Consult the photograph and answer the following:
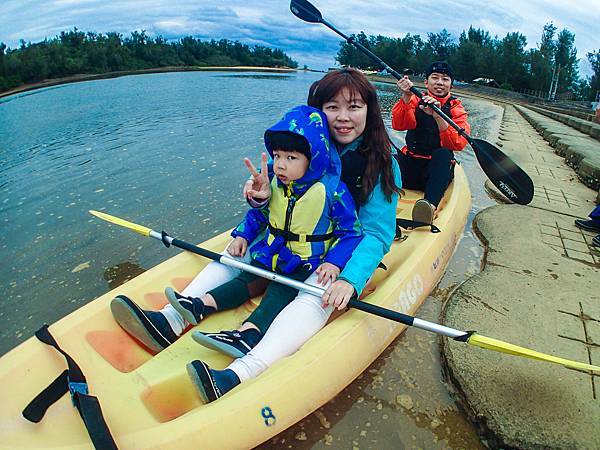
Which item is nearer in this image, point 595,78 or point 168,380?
point 168,380

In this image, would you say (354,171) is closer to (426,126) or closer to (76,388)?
(76,388)

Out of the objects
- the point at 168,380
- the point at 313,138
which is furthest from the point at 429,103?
the point at 168,380

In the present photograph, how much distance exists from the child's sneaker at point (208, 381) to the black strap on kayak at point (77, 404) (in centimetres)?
31

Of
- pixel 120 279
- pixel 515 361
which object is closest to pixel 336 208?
pixel 515 361

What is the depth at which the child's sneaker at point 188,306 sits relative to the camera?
6.22ft

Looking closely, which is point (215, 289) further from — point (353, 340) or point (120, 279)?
point (120, 279)

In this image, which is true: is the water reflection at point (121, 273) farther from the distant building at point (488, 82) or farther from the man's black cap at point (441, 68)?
the distant building at point (488, 82)

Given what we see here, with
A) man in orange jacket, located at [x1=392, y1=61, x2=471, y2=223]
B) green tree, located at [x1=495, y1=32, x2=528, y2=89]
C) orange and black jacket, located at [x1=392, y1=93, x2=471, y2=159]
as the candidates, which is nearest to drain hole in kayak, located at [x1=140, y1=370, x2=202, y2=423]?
man in orange jacket, located at [x1=392, y1=61, x2=471, y2=223]

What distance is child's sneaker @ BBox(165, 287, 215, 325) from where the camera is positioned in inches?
74.6

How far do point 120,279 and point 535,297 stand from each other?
3.04m

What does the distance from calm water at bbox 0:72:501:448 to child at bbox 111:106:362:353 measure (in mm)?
608

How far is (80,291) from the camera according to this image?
318cm

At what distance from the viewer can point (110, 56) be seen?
139 ft

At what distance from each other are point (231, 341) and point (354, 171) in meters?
1.06
